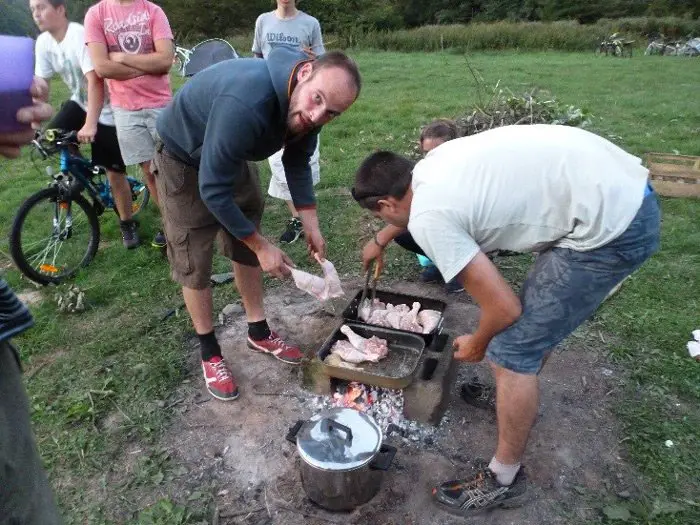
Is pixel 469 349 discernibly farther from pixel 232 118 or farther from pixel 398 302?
pixel 232 118

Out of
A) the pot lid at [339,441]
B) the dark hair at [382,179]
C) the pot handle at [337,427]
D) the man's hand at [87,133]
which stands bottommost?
the pot lid at [339,441]

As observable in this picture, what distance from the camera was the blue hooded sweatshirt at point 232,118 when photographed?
7.22 ft

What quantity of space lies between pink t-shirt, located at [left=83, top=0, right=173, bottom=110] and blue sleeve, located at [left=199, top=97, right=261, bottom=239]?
89.7 inches

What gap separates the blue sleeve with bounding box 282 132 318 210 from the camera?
2828mm

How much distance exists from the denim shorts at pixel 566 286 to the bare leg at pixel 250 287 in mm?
1620

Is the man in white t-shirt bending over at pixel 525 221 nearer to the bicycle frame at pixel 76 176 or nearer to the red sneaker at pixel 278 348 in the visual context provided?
the red sneaker at pixel 278 348

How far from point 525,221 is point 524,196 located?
3.9 inches

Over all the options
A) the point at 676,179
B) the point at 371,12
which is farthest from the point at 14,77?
the point at 371,12

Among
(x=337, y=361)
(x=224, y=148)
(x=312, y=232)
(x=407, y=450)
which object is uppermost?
(x=224, y=148)

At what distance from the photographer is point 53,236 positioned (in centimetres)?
443

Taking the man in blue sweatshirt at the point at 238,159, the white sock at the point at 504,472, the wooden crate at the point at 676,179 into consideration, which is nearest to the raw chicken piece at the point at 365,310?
the man in blue sweatshirt at the point at 238,159

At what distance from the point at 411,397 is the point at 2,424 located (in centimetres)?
197

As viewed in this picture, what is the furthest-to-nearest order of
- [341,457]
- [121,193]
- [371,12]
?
[371,12]
[121,193]
[341,457]

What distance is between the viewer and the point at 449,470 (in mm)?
2582
